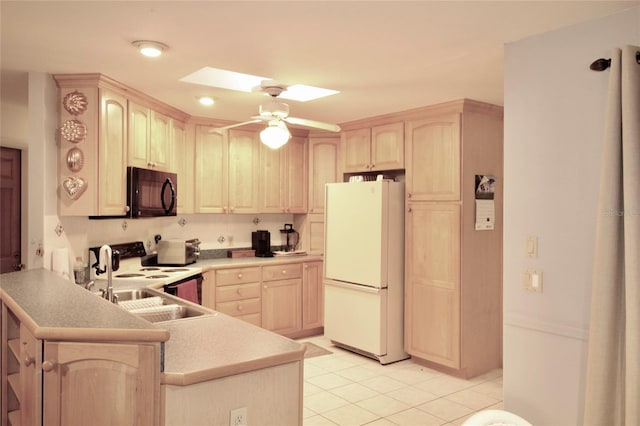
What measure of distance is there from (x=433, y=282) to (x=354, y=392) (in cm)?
120

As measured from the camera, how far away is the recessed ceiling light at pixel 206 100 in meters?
3.99

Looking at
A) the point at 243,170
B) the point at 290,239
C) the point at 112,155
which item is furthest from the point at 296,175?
the point at 112,155

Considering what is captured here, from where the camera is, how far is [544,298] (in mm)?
2547

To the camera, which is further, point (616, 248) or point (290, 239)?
point (290, 239)

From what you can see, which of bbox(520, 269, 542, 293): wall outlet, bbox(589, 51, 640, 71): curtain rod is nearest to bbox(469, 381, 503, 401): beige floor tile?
bbox(520, 269, 542, 293): wall outlet

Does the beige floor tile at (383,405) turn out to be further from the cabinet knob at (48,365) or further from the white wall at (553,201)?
the cabinet knob at (48,365)

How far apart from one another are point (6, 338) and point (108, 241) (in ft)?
5.11

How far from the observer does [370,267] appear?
4.54 meters

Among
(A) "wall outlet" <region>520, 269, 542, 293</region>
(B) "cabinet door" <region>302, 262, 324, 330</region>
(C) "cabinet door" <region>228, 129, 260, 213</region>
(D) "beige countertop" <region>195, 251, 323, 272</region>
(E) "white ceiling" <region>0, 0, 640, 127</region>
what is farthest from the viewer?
(B) "cabinet door" <region>302, 262, 324, 330</region>

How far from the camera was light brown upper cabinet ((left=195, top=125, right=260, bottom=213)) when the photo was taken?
493 cm

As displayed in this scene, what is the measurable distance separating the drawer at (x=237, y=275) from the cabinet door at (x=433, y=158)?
1.77 metres

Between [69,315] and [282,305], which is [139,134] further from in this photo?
[282,305]

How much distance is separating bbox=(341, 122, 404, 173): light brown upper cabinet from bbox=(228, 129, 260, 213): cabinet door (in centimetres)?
100

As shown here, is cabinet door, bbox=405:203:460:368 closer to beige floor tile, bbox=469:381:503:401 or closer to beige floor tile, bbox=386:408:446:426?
beige floor tile, bbox=469:381:503:401
